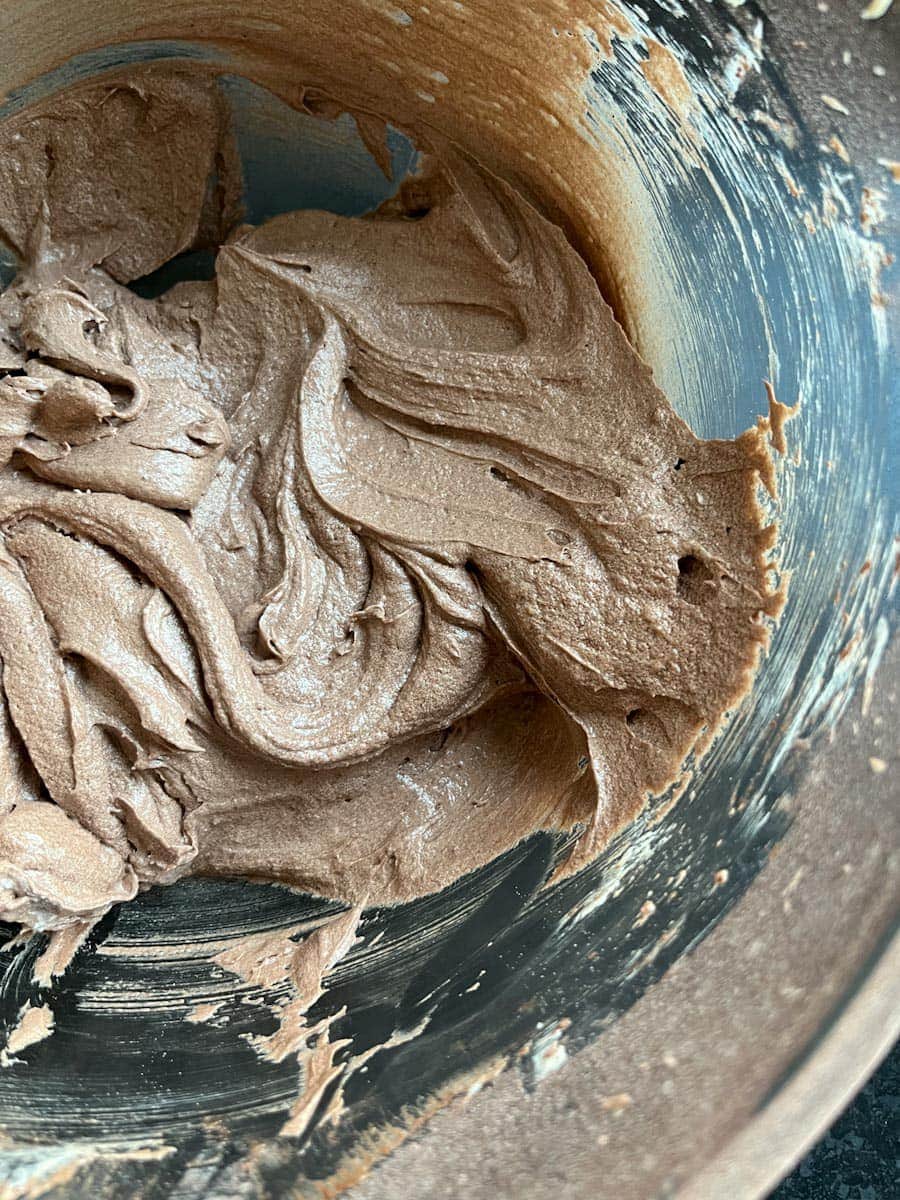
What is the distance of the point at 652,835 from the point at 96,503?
1326 mm

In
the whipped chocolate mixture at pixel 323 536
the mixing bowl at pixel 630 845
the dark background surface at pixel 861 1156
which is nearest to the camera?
the mixing bowl at pixel 630 845

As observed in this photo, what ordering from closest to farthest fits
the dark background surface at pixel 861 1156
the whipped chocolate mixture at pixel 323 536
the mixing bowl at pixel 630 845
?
the mixing bowl at pixel 630 845
the whipped chocolate mixture at pixel 323 536
the dark background surface at pixel 861 1156

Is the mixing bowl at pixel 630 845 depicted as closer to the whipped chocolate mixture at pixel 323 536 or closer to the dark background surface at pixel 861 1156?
the whipped chocolate mixture at pixel 323 536

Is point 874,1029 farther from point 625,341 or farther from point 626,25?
point 626,25

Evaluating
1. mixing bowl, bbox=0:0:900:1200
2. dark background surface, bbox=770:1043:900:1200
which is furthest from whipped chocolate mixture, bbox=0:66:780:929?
dark background surface, bbox=770:1043:900:1200

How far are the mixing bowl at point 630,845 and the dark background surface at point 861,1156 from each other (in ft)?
2.85

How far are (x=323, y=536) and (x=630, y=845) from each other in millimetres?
926

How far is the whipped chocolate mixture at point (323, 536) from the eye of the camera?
186 centimetres

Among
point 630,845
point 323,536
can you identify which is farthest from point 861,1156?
point 323,536

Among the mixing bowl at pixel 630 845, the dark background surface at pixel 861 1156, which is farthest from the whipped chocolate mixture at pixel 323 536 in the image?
the dark background surface at pixel 861 1156

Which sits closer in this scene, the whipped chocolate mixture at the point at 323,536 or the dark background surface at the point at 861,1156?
the whipped chocolate mixture at the point at 323,536

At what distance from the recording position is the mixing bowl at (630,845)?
1363mm

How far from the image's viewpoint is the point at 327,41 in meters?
2.02

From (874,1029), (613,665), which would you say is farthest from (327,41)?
(874,1029)
